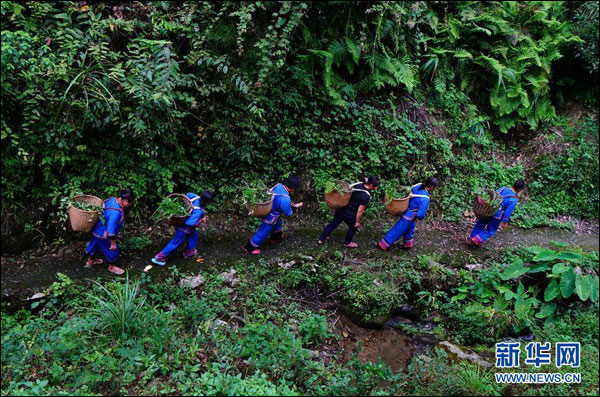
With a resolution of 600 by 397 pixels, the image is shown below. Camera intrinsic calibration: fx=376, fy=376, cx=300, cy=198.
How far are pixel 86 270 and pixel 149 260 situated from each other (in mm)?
960

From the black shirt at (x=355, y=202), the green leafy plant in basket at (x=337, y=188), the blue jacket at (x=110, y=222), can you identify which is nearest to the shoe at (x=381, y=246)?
the black shirt at (x=355, y=202)

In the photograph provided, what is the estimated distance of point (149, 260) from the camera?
652 centimetres

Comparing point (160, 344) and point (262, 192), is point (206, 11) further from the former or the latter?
point (160, 344)

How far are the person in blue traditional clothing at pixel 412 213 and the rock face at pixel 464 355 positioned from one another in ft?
7.14

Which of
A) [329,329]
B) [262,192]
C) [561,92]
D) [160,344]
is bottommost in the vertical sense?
[329,329]

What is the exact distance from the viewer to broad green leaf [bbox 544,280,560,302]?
6.81m

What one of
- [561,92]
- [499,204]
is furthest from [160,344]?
[561,92]

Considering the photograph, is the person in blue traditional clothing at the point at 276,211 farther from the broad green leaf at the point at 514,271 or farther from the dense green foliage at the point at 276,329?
the broad green leaf at the point at 514,271

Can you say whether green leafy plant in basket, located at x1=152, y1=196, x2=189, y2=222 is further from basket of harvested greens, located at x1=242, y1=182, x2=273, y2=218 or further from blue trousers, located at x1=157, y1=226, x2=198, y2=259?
basket of harvested greens, located at x1=242, y1=182, x2=273, y2=218

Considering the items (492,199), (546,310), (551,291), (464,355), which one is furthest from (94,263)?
(551,291)

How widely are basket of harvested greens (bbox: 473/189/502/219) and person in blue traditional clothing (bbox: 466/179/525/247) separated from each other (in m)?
0.23

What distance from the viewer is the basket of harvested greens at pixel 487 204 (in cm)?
700

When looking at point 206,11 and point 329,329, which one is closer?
point 329,329

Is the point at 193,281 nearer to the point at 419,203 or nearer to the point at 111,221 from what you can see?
the point at 111,221
